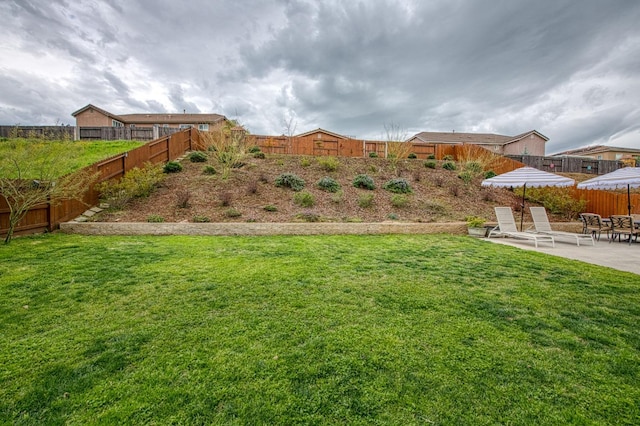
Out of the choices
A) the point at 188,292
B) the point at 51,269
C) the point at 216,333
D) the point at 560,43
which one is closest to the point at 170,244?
the point at 51,269

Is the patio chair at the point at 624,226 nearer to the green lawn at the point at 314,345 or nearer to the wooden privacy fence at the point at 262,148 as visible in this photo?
the wooden privacy fence at the point at 262,148

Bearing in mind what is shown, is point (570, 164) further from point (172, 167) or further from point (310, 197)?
point (172, 167)

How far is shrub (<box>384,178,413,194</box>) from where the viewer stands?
11.8 m

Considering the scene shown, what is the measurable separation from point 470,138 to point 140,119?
4120 centimetres

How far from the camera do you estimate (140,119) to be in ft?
104

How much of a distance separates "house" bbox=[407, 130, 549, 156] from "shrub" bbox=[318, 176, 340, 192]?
79.9ft

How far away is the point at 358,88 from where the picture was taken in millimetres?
18547

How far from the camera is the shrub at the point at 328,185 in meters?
11.4

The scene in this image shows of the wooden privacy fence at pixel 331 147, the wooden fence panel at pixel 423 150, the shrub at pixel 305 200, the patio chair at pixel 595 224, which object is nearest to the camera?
the patio chair at pixel 595 224

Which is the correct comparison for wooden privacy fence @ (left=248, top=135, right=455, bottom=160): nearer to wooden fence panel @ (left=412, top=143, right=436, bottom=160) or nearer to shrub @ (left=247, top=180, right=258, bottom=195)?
wooden fence panel @ (left=412, top=143, right=436, bottom=160)

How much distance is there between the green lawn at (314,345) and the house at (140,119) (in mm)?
26195

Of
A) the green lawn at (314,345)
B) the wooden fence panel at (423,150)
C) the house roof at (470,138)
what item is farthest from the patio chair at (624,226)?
the house roof at (470,138)

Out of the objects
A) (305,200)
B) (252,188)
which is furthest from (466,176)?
(252,188)

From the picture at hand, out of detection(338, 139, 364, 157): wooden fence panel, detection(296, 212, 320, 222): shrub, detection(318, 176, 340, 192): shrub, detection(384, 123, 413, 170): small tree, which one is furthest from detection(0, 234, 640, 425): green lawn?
detection(338, 139, 364, 157): wooden fence panel
